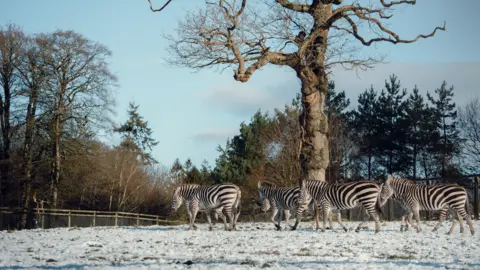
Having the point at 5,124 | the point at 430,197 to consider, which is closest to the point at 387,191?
the point at 430,197

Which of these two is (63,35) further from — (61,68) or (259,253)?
(259,253)

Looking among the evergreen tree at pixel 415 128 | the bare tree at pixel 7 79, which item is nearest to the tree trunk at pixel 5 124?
the bare tree at pixel 7 79

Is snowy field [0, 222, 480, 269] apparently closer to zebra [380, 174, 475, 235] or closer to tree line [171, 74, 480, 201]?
zebra [380, 174, 475, 235]

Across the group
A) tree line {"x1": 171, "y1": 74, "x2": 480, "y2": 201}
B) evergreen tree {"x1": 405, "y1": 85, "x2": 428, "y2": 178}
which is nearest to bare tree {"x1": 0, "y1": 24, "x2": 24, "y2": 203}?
tree line {"x1": 171, "y1": 74, "x2": 480, "y2": 201}

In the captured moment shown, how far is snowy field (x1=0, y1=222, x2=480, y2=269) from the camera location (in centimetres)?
949

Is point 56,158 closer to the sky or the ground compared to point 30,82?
closer to the ground

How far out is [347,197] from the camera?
55.3ft

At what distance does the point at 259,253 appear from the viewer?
11297 mm

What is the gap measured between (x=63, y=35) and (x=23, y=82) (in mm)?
3528

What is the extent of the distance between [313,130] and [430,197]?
580 centimetres

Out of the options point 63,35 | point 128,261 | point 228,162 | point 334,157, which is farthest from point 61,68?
point 128,261

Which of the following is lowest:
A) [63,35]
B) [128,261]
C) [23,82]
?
[128,261]

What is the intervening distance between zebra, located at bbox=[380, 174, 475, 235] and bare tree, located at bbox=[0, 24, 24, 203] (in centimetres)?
2240

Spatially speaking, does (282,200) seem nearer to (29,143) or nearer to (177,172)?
(29,143)
